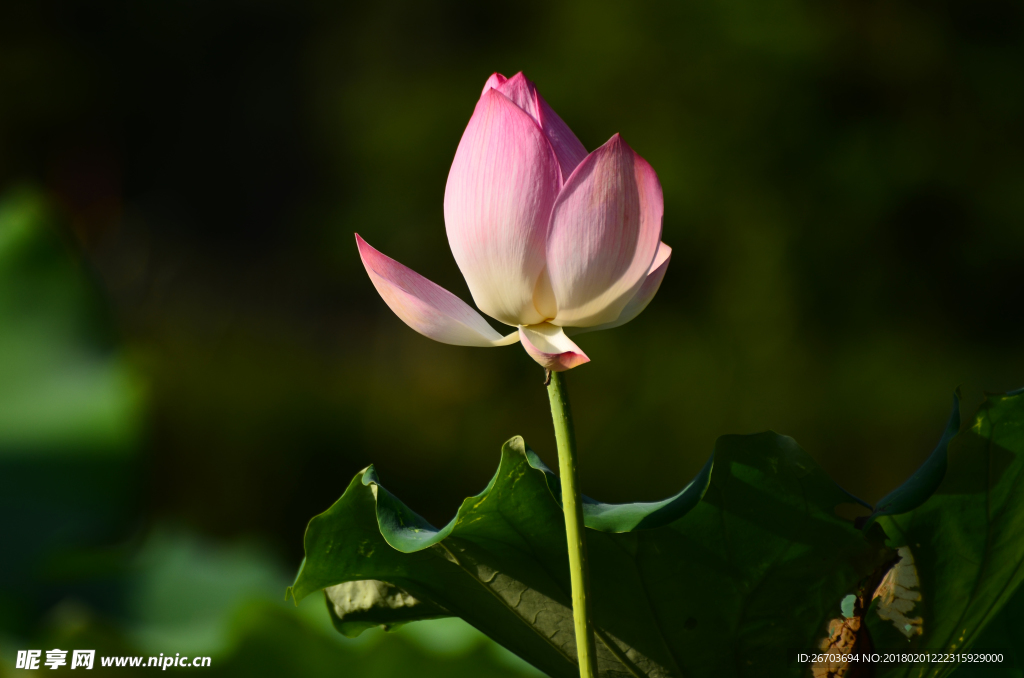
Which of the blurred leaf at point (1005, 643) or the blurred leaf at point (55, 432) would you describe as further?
the blurred leaf at point (55, 432)

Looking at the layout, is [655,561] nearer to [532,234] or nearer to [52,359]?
[532,234]

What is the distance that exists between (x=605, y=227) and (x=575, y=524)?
6 cm

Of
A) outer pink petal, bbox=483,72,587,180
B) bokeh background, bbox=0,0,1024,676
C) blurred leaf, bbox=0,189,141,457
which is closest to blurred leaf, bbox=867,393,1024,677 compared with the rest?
outer pink petal, bbox=483,72,587,180

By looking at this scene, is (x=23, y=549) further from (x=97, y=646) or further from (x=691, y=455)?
(x=691, y=455)

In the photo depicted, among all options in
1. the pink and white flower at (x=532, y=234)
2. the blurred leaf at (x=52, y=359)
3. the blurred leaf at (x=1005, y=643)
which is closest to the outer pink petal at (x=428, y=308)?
the pink and white flower at (x=532, y=234)

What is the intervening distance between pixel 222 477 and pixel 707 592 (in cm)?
197

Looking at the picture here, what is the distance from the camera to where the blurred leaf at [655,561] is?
197mm

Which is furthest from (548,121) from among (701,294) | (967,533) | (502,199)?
(701,294)

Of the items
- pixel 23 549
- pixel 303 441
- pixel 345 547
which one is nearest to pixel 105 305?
pixel 23 549

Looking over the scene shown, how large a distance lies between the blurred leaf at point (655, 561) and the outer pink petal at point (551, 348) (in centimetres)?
3

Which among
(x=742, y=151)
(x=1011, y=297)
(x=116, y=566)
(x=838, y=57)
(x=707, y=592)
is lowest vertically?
(x=116, y=566)

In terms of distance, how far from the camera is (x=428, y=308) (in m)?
0.17

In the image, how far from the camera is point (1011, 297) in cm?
204

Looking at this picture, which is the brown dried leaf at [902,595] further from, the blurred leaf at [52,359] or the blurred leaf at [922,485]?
the blurred leaf at [52,359]
